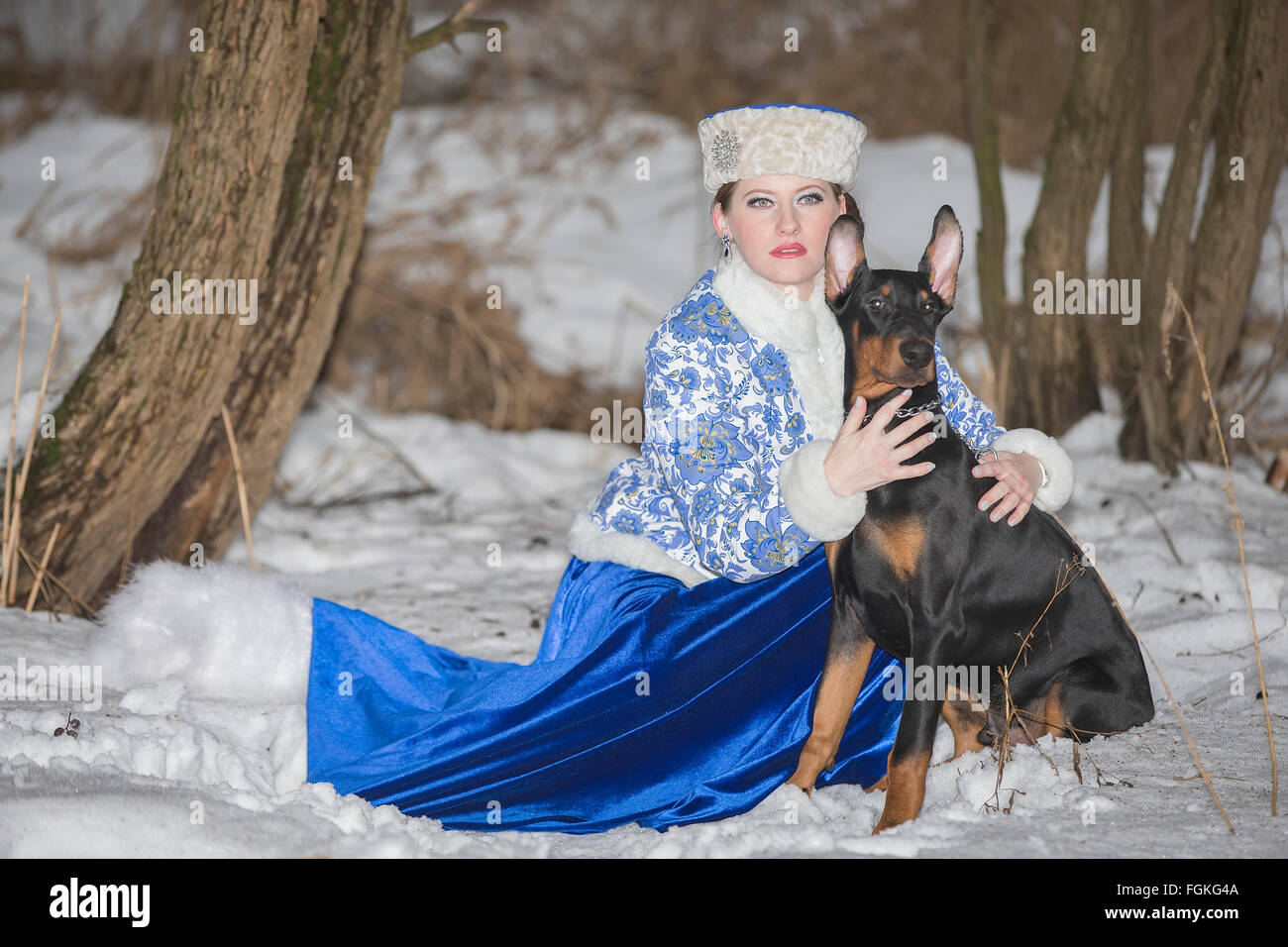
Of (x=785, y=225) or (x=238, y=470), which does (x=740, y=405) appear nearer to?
(x=785, y=225)

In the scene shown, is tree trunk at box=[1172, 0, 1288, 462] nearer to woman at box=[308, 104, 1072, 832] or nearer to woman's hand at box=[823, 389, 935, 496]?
woman at box=[308, 104, 1072, 832]

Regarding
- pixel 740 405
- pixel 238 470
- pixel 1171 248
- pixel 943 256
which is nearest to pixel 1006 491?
pixel 943 256

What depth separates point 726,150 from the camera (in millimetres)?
2664

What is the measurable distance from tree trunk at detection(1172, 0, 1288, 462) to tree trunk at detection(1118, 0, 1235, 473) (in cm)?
5

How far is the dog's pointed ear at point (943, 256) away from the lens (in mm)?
2367

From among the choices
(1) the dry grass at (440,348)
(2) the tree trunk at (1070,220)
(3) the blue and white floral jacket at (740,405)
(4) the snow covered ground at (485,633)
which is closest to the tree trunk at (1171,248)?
(4) the snow covered ground at (485,633)

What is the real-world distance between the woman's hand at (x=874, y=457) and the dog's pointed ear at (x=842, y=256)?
28 centimetres

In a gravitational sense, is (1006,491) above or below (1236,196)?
below

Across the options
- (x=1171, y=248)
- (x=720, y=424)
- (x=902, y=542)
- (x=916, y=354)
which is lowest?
(x=902, y=542)

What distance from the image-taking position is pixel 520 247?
786cm

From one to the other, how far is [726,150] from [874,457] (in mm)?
831
